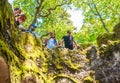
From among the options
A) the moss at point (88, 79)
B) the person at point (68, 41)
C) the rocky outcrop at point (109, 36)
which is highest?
the person at point (68, 41)

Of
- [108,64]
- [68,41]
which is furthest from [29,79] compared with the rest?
[68,41]

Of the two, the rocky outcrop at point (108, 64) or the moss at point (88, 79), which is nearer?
the moss at point (88, 79)

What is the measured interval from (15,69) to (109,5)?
23754 millimetres

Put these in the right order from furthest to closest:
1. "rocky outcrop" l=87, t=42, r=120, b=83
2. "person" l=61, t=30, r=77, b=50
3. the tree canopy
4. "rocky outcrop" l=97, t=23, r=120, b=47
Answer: the tree canopy < "rocky outcrop" l=97, t=23, r=120, b=47 < "person" l=61, t=30, r=77, b=50 < "rocky outcrop" l=87, t=42, r=120, b=83

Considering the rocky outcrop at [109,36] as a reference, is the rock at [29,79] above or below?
above

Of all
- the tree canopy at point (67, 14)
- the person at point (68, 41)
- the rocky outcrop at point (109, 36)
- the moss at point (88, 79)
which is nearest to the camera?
the moss at point (88, 79)

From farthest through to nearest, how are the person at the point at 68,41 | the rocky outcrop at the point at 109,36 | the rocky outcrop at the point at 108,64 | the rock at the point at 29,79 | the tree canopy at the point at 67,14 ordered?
the tree canopy at the point at 67,14 < the rocky outcrop at the point at 109,36 < the person at the point at 68,41 < the rocky outcrop at the point at 108,64 < the rock at the point at 29,79

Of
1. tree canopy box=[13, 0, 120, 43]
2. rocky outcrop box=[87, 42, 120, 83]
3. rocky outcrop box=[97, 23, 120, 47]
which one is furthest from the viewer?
tree canopy box=[13, 0, 120, 43]

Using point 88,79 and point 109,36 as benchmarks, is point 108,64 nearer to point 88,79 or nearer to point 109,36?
point 88,79

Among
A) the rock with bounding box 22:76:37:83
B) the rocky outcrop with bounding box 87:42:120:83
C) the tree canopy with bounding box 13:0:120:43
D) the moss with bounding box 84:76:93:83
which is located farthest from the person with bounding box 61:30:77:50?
the tree canopy with bounding box 13:0:120:43

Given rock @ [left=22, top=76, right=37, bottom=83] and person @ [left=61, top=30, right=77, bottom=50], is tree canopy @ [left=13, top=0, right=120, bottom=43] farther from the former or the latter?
rock @ [left=22, top=76, right=37, bottom=83]

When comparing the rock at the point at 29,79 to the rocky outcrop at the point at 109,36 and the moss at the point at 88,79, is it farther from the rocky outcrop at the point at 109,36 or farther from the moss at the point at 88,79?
the rocky outcrop at the point at 109,36

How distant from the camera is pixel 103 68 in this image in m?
12.6

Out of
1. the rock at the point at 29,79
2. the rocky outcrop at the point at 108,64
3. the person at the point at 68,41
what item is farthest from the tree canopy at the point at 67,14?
the rock at the point at 29,79
